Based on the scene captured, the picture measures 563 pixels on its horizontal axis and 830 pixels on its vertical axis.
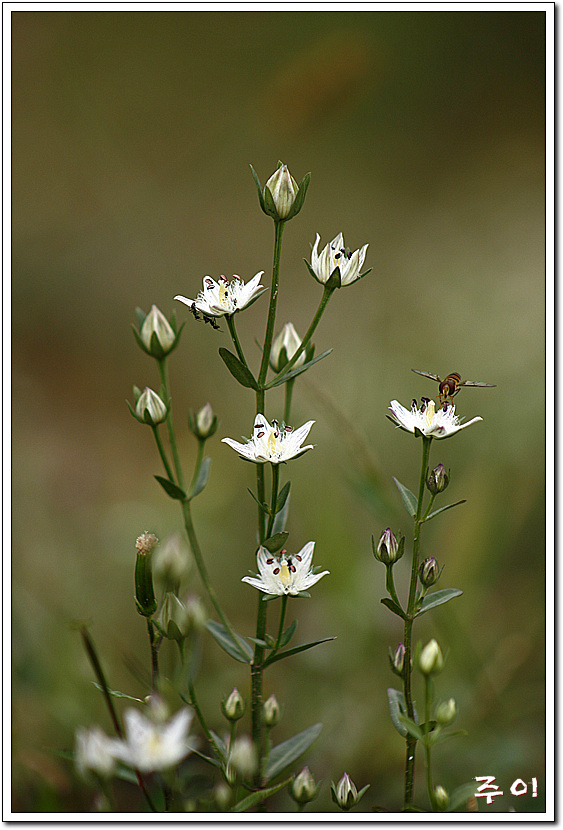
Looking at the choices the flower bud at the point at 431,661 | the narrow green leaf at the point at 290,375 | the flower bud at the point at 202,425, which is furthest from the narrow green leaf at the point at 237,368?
the flower bud at the point at 431,661

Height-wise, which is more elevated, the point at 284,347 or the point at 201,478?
the point at 284,347

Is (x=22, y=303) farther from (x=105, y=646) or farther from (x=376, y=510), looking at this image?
(x=376, y=510)

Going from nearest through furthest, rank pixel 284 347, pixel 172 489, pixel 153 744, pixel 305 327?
1. pixel 153 744
2. pixel 172 489
3. pixel 284 347
4. pixel 305 327

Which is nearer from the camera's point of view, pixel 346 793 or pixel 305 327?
→ pixel 346 793

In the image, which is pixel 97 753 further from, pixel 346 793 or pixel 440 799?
pixel 440 799

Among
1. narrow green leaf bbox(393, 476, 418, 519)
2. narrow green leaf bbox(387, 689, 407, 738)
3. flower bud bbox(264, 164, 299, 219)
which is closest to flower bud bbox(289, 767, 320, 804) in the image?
narrow green leaf bbox(387, 689, 407, 738)

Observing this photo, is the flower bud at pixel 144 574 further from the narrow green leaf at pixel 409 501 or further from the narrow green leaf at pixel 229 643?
the narrow green leaf at pixel 409 501

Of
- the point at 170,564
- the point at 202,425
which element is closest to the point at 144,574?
the point at 170,564
